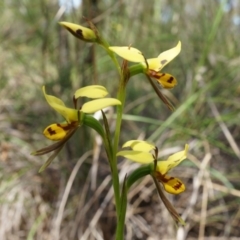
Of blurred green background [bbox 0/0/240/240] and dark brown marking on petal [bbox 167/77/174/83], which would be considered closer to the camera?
dark brown marking on petal [bbox 167/77/174/83]

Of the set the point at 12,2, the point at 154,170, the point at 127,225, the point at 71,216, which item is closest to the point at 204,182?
the point at 127,225

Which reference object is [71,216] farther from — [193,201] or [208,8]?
[208,8]

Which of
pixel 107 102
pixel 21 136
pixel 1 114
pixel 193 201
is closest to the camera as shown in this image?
pixel 107 102

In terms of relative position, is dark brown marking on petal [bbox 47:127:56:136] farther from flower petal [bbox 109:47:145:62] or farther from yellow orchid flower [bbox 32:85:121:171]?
flower petal [bbox 109:47:145:62]

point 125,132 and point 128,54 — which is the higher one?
point 128,54

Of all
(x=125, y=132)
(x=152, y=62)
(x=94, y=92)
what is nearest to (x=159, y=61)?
(x=152, y=62)

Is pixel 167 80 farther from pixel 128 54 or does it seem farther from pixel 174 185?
pixel 174 185

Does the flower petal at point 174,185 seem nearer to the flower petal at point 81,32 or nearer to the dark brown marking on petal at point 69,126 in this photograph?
the dark brown marking on petal at point 69,126

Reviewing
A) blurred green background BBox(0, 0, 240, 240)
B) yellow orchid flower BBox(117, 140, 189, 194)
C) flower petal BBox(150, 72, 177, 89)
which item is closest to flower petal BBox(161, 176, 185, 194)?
yellow orchid flower BBox(117, 140, 189, 194)
